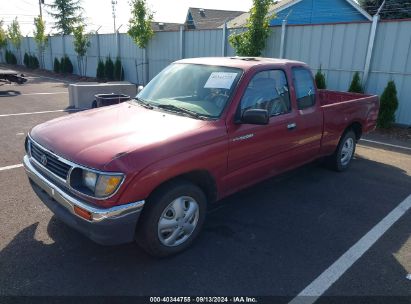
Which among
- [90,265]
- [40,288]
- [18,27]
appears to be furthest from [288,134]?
[18,27]

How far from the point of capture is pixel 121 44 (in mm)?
19984

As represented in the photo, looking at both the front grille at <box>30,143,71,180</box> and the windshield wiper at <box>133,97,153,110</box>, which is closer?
the front grille at <box>30,143,71,180</box>

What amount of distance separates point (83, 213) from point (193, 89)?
6.39ft

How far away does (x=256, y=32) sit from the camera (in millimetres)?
11414

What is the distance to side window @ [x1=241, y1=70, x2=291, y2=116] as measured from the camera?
12.8ft

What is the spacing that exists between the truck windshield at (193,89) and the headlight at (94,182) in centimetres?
126

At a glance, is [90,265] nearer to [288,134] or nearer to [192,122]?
[192,122]

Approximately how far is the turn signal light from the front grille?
34cm

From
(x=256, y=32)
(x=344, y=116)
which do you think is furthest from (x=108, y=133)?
(x=256, y=32)

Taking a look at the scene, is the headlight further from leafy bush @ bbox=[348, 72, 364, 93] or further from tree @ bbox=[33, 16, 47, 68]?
tree @ bbox=[33, 16, 47, 68]

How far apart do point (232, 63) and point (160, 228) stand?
2183 mm

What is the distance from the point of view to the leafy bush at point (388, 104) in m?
9.05

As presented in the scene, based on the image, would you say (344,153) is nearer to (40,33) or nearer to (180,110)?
(180,110)

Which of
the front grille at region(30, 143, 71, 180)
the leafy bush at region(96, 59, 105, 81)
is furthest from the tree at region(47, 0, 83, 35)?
the front grille at region(30, 143, 71, 180)
